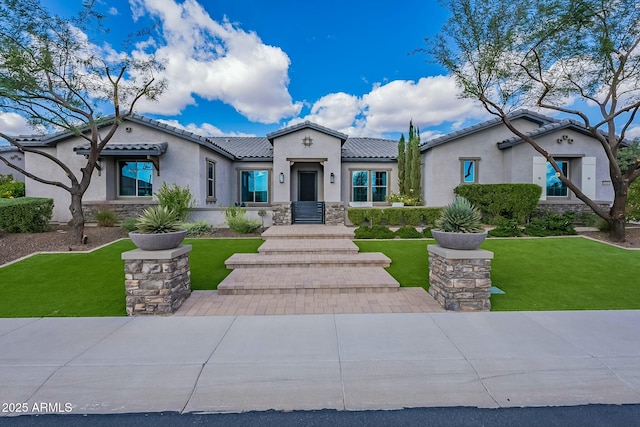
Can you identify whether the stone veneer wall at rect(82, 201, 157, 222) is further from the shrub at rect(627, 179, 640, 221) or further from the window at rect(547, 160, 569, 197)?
the shrub at rect(627, 179, 640, 221)

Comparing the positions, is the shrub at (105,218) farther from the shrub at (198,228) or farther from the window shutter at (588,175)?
the window shutter at (588,175)

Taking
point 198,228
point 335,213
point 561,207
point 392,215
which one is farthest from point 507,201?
point 198,228

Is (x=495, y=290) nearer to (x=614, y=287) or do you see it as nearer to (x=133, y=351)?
(x=614, y=287)

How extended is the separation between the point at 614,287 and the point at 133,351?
9.02 metres

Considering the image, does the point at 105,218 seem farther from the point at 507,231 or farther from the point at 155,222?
the point at 507,231

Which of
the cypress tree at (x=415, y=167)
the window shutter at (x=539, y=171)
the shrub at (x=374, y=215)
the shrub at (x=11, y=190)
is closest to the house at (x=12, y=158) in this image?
the shrub at (x=11, y=190)

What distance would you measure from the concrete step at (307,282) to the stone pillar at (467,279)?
1.29 metres

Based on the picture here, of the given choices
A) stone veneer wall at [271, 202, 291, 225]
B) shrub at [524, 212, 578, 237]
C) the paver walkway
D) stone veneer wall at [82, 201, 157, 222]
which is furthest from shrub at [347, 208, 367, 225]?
stone veneer wall at [82, 201, 157, 222]

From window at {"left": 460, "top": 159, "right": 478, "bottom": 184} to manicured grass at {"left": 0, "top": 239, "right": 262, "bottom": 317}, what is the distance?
12518 millimetres

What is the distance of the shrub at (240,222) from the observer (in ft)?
40.2

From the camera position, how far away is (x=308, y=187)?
1852cm

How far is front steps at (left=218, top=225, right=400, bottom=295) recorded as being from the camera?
6.09 meters

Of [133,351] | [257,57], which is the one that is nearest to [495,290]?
[133,351]

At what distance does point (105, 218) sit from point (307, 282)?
11.6 m
